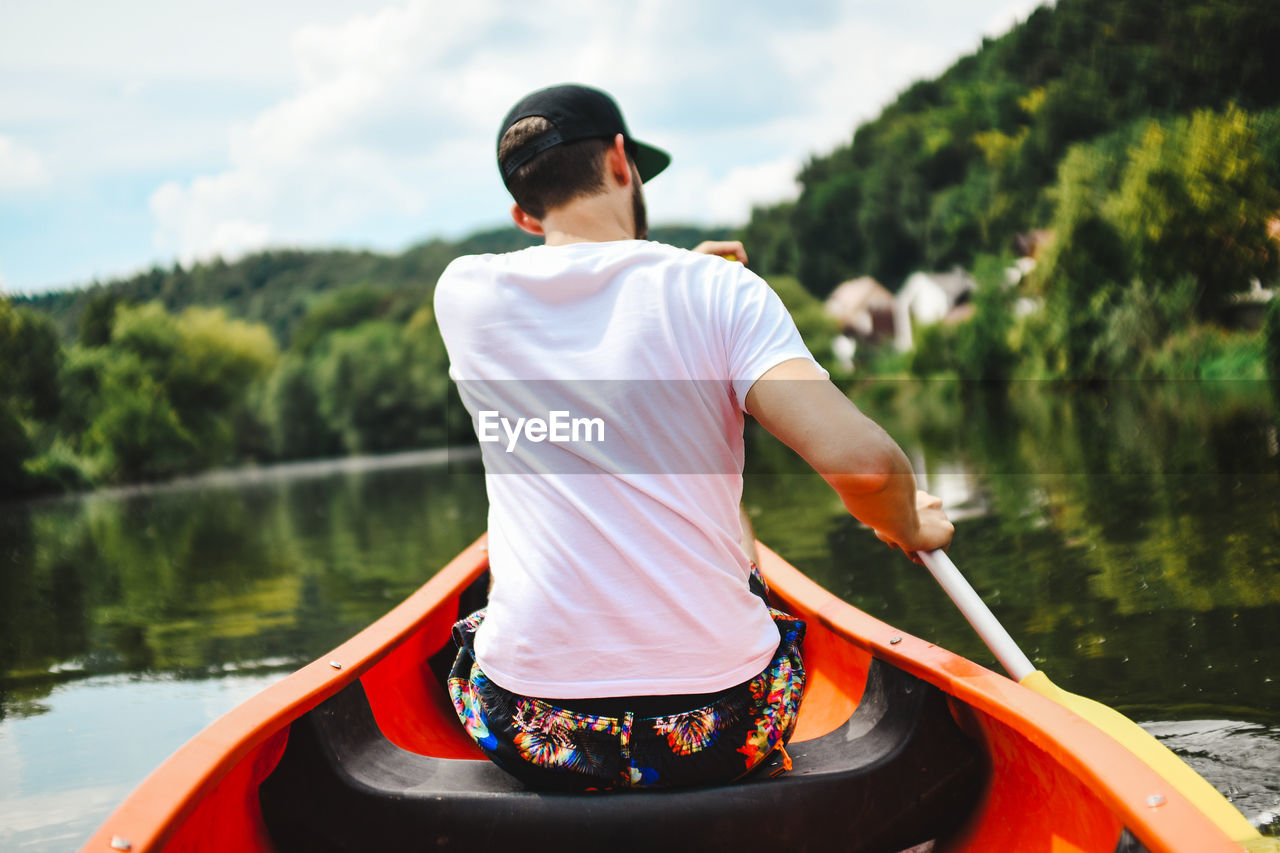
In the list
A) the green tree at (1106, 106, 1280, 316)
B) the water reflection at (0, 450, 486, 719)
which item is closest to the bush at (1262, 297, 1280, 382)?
the green tree at (1106, 106, 1280, 316)

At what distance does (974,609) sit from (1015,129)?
200 feet

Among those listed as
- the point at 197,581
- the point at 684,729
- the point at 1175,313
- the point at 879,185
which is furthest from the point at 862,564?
the point at 879,185

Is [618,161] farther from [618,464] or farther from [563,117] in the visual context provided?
[618,464]

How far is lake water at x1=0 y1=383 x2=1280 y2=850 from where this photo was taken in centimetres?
363

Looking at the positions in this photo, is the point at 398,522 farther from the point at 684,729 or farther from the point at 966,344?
the point at 966,344

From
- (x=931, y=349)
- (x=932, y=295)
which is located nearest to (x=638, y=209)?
(x=931, y=349)

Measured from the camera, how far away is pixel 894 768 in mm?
1916

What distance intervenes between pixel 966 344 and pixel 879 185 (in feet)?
137

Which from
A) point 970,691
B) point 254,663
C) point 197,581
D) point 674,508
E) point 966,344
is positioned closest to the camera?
point 674,508

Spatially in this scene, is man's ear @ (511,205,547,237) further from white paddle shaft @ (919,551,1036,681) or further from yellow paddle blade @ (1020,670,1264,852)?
yellow paddle blade @ (1020,670,1264,852)

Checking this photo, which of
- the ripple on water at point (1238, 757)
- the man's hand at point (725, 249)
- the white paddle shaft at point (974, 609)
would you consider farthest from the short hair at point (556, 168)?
the ripple on water at point (1238, 757)

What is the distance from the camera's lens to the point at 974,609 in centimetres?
215

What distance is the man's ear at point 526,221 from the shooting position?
5.95 ft

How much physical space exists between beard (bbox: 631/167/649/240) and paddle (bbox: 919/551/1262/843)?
2.83ft
